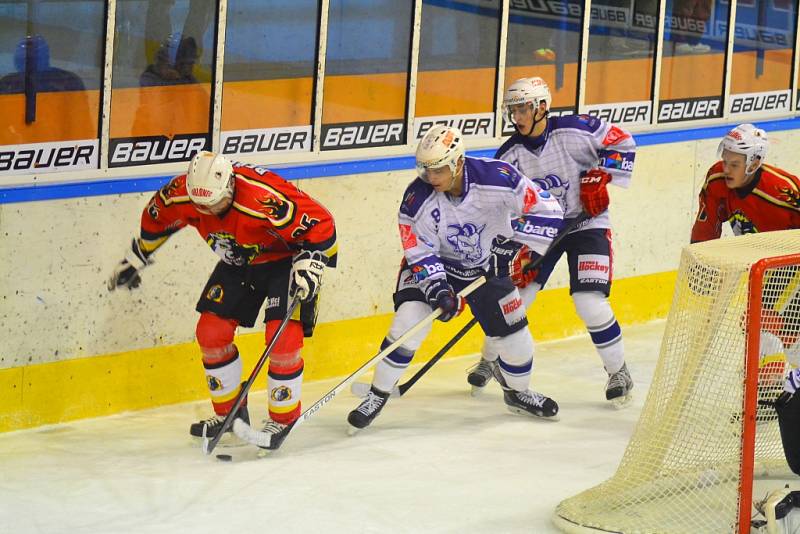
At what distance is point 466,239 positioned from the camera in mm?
4785

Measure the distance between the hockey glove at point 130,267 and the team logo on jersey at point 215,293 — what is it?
10.3 inches

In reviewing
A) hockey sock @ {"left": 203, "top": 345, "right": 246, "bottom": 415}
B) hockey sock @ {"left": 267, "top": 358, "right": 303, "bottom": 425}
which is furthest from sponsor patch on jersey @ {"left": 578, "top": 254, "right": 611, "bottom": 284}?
hockey sock @ {"left": 203, "top": 345, "right": 246, "bottom": 415}

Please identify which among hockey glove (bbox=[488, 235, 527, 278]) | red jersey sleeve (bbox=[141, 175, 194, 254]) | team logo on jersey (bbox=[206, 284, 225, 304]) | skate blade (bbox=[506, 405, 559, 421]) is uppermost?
red jersey sleeve (bbox=[141, 175, 194, 254])

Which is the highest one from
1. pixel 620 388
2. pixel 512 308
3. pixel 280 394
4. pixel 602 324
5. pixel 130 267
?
pixel 130 267

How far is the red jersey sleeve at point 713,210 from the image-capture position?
4961 millimetres

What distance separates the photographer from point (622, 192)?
6535mm

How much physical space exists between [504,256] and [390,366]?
60 centimetres

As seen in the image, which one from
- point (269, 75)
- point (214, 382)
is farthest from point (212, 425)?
point (269, 75)

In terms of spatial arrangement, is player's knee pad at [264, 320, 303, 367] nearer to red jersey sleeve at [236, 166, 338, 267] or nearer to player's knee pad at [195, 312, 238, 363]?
player's knee pad at [195, 312, 238, 363]

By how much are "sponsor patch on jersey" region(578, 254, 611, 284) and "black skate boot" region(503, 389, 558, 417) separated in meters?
0.46

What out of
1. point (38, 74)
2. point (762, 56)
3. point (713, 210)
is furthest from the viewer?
point (762, 56)

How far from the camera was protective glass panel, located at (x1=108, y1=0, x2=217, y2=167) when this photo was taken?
4930 millimetres

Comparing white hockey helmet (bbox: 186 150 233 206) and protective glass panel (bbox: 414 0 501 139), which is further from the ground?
protective glass panel (bbox: 414 0 501 139)

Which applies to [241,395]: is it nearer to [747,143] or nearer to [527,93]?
[527,93]
